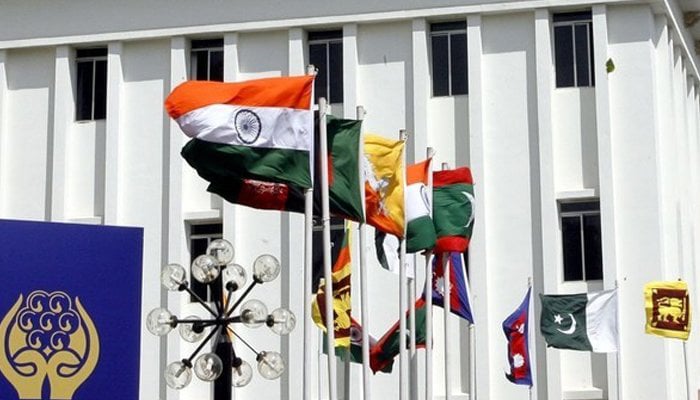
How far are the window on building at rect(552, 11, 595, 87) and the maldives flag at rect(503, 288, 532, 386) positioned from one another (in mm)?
5295

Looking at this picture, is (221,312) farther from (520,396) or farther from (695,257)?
(695,257)

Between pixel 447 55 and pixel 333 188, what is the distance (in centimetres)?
1156

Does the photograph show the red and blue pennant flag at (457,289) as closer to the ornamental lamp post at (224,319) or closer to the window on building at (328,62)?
the ornamental lamp post at (224,319)

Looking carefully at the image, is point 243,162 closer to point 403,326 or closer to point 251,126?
point 251,126

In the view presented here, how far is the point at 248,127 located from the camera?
70.8 feet

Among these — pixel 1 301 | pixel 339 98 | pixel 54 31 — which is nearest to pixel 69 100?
pixel 54 31

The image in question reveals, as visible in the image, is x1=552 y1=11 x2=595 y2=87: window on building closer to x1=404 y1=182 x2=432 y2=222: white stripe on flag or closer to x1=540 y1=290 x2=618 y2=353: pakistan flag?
x1=540 y1=290 x2=618 y2=353: pakistan flag

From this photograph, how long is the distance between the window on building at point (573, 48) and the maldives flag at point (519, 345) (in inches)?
208

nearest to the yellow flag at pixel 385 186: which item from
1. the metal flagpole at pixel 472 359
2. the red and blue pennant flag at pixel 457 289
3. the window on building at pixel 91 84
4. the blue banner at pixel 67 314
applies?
the red and blue pennant flag at pixel 457 289

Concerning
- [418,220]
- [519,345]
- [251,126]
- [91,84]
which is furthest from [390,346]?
[91,84]

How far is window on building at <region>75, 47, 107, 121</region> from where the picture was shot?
35.9m

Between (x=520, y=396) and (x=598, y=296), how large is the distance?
11.3 feet

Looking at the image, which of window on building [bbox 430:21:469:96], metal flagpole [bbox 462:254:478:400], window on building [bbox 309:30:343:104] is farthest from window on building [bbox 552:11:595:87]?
metal flagpole [bbox 462:254:478:400]

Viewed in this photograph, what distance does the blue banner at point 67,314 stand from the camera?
62.9ft
